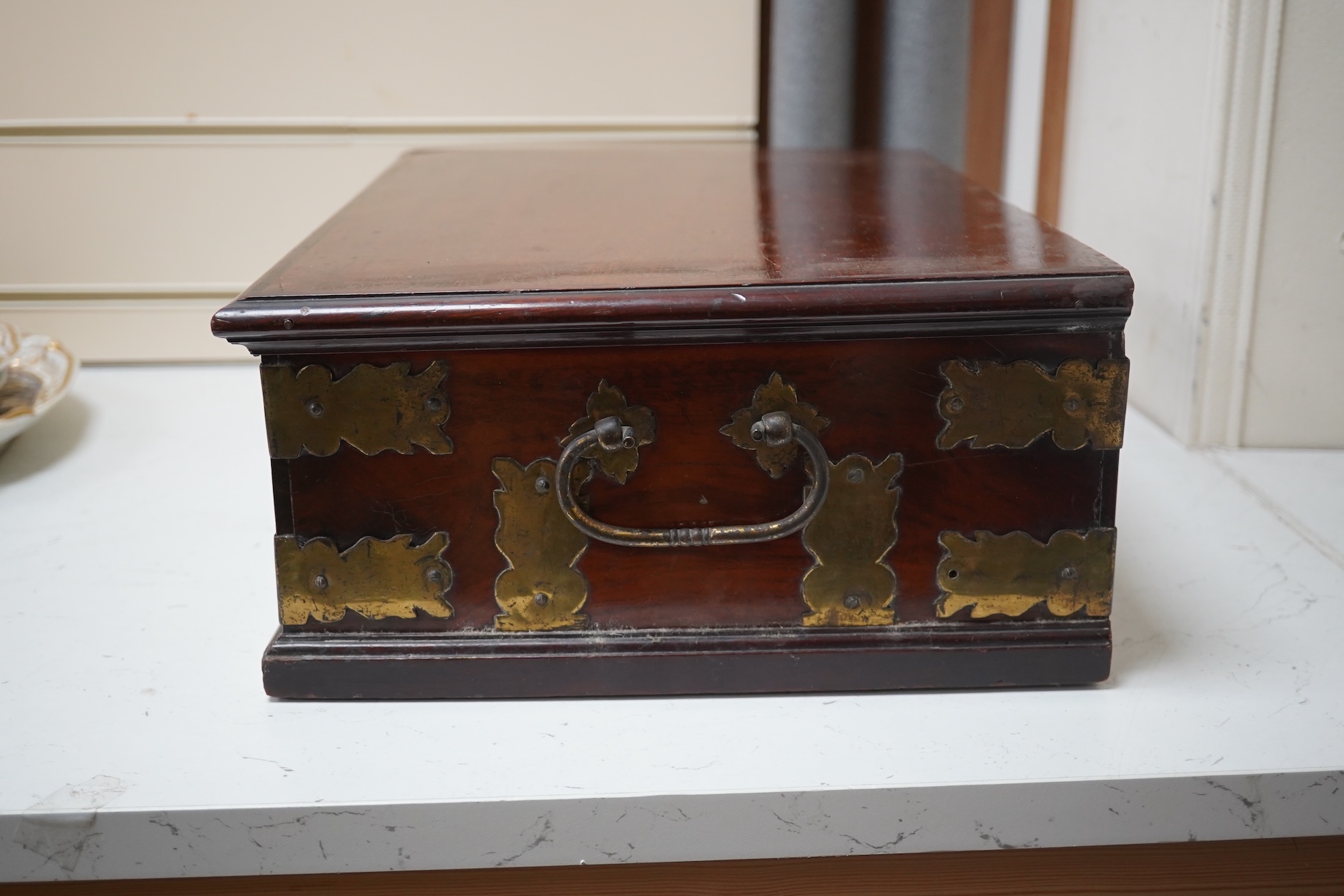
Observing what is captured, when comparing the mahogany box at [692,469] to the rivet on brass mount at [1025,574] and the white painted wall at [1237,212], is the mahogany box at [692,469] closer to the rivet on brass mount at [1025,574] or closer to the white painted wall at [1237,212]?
the rivet on brass mount at [1025,574]

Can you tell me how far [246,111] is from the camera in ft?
5.23

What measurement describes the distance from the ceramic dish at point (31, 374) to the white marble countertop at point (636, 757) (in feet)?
1.33

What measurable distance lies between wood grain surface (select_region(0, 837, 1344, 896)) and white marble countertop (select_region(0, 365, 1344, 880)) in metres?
0.02

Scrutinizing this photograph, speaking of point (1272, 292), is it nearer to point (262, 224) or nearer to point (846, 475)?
point (846, 475)

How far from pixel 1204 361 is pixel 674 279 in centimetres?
73

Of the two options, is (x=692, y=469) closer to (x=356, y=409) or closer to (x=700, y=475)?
(x=700, y=475)

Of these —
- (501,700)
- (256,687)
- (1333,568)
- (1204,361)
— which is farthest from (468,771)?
(1204,361)

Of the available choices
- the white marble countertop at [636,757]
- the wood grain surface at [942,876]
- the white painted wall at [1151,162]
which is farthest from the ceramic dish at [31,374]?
the white painted wall at [1151,162]

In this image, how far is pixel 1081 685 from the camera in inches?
31.7

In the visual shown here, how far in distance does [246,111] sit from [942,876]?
1.34 meters

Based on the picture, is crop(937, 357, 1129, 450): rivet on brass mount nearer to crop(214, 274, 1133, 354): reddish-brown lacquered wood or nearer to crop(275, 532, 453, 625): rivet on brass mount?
crop(214, 274, 1133, 354): reddish-brown lacquered wood

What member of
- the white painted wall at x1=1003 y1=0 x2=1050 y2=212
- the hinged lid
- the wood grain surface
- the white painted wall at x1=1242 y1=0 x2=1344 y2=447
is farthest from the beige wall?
the wood grain surface

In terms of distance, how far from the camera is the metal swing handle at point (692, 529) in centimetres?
75

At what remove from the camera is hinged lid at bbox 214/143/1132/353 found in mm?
723
